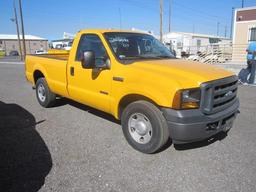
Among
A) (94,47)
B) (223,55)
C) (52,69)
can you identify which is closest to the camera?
(94,47)

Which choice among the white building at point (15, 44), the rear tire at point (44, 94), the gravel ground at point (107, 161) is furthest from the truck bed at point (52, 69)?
the white building at point (15, 44)

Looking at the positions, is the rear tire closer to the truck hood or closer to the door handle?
the door handle

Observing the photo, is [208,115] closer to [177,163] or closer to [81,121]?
[177,163]

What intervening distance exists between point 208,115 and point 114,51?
1932 mm

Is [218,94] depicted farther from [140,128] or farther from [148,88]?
[140,128]

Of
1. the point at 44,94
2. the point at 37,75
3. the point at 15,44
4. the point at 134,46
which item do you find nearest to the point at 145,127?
the point at 134,46

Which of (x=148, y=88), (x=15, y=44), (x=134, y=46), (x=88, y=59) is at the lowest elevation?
(x=148, y=88)

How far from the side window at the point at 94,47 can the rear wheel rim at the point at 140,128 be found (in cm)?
119

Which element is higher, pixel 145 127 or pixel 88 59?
pixel 88 59

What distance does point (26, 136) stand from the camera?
4609 mm

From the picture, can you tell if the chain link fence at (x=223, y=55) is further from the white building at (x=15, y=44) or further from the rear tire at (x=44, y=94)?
the white building at (x=15, y=44)

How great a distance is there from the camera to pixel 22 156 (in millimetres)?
3818

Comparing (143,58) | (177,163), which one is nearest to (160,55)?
(143,58)

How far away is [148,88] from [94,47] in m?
1.72
